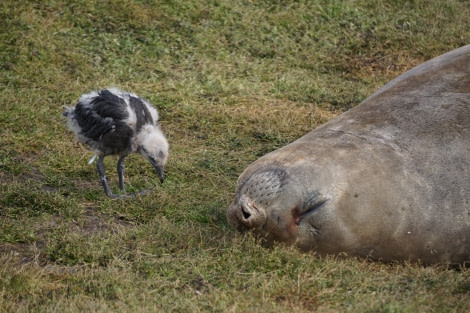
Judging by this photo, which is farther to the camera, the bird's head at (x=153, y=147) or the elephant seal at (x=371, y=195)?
the bird's head at (x=153, y=147)

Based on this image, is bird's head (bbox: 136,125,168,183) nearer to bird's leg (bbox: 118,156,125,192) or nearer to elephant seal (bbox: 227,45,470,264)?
bird's leg (bbox: 118,156,125,192)

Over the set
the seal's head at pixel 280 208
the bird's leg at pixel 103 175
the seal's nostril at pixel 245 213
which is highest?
the seal's head at pixel 280 208

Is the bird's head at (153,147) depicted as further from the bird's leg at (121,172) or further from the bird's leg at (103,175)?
the bird's leg at (103,175)

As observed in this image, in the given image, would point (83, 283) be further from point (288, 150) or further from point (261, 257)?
point (288, 150)

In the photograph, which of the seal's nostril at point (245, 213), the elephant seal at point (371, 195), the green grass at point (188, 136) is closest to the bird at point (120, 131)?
the green grass at point (188, 136)

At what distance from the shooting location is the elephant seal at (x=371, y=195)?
442cm

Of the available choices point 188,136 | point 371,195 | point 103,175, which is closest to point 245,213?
point 371,195

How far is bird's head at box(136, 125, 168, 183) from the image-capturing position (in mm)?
5957

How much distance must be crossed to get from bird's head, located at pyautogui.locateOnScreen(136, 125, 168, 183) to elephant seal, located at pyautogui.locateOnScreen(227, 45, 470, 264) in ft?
4.32

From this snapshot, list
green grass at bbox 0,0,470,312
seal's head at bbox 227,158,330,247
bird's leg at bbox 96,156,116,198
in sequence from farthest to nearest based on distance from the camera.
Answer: bird's leg at bbox 96,156,116,198 < seal's head at bbox 227,158,330,247 < green grass at bbox 0,0,470,312

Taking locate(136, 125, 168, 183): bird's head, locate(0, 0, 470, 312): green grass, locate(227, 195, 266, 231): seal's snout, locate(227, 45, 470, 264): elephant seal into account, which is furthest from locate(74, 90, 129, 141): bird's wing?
locate(227, 195, 266, 231): seal's snout

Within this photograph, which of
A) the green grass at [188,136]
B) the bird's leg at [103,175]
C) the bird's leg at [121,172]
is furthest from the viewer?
the bird's leg at [121,172]

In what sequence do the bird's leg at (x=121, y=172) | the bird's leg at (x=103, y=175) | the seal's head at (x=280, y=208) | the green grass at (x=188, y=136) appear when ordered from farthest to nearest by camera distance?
the bird's leg at (x=121, y=172) → the bird's leg at (x=103, y=175) → the seal's head at (x=280, y=208) → the green grass at (x=188, y=136)

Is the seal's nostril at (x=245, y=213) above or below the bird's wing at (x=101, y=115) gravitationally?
above
